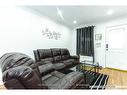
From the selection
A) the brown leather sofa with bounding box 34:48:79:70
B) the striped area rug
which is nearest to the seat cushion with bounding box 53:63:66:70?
the brown leather sofa with bounding box 34:48:79:70

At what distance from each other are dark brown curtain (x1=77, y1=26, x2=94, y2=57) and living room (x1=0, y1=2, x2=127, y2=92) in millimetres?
48

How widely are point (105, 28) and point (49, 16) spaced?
0.89m

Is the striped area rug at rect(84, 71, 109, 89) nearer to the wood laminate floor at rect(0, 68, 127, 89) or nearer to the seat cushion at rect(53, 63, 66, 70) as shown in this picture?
the wood laminate floor at rect(0, 68, 127, 89)

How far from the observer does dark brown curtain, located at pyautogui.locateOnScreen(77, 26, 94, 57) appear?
5.25 feet

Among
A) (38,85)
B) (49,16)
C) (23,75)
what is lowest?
(38,85)

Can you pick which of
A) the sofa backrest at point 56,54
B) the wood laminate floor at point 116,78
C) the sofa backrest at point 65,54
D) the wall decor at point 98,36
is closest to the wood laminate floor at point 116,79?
the wood laminate floor at point 116,78

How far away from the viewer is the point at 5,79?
75 centimetres

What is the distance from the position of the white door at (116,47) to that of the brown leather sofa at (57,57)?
1.70 ft

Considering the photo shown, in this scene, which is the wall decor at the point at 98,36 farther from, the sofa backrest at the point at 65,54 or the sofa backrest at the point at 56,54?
the sofa backrest at the point at 56,54

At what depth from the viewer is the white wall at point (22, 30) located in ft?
4.91
